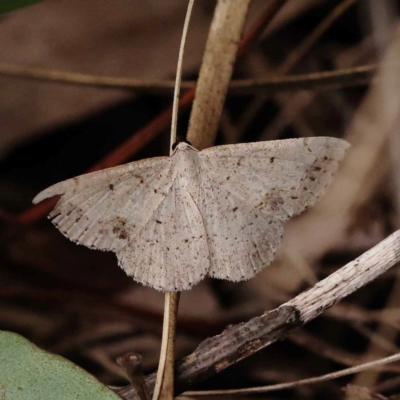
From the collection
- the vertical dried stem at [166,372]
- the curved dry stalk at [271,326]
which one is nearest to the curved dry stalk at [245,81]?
the curved dry stalk at [271,326]

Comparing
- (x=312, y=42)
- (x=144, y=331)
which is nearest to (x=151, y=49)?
(x=312, y=42)

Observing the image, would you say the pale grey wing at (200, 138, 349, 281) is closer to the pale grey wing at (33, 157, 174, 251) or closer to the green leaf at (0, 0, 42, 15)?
the pale grey wing at (33, 157, 174, 251)

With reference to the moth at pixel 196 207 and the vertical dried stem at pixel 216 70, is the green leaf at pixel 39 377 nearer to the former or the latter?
the moth at pixel 196 207

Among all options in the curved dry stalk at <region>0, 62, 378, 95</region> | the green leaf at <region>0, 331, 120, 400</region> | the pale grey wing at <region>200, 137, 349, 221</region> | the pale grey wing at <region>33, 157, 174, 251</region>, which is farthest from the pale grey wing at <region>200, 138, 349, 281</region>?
the curved dry stalk at <region>0, 62, 378, 95</region>

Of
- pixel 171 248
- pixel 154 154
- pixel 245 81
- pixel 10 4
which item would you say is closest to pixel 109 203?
pixel 171 248

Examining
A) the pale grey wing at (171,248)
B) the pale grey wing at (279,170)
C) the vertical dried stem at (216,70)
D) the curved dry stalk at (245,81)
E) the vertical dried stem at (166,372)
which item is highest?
the curved dry stalk at (245,81)

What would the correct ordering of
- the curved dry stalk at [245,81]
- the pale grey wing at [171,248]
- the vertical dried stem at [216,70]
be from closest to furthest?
the pale grey wing at [171,248] → the vertical dried stem at [216,70] → the curved dry stalk at [245,81]

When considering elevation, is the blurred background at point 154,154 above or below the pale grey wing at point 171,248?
above
